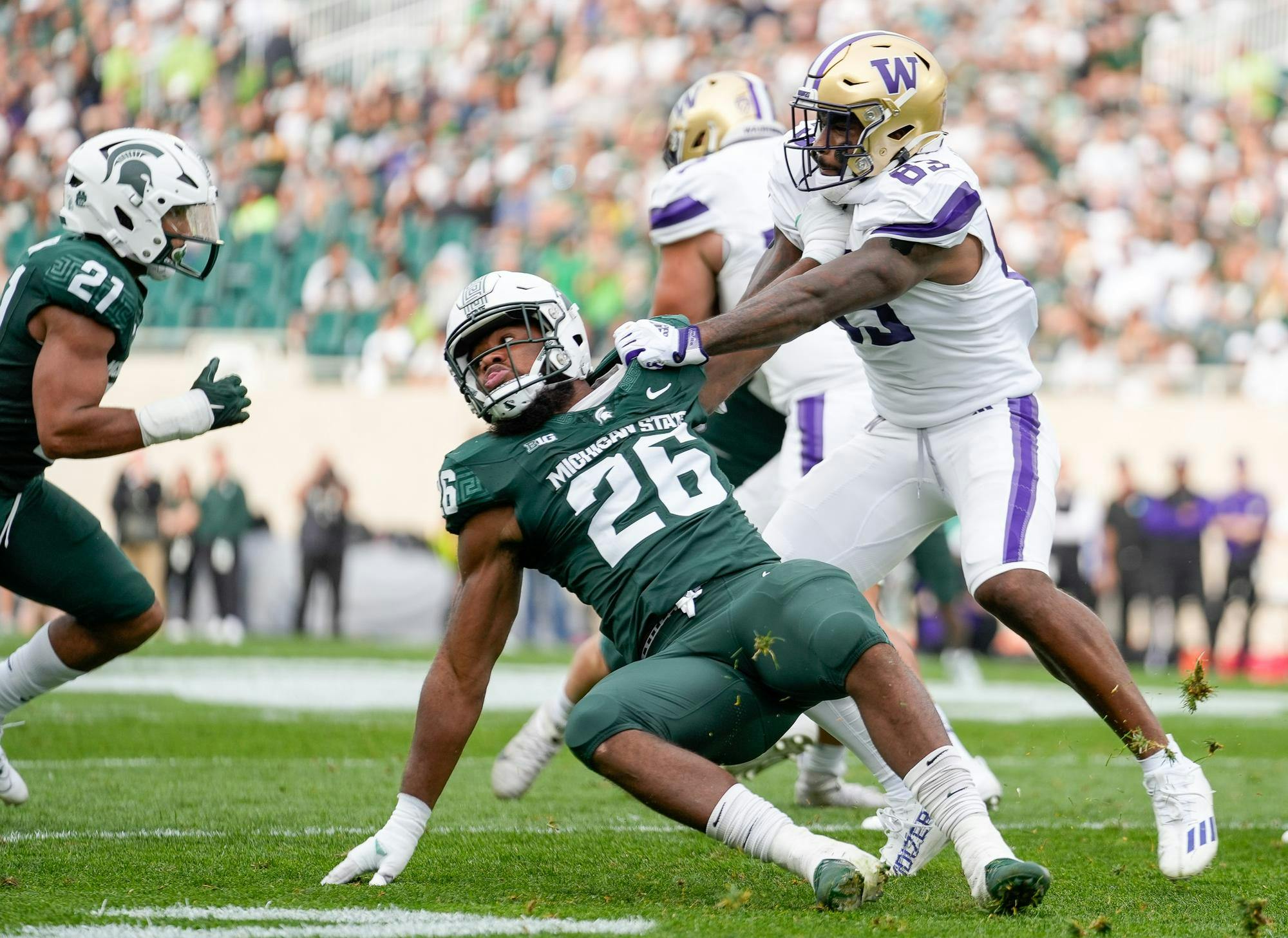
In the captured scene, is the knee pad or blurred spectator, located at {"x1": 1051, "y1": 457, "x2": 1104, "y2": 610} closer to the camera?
the knee pad

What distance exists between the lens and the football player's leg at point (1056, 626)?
140 inches

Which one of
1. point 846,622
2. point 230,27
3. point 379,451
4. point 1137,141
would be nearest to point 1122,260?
point 1137,141

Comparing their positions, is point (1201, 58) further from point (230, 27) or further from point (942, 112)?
point (942, 112)

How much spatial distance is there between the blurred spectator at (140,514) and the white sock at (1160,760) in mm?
10578

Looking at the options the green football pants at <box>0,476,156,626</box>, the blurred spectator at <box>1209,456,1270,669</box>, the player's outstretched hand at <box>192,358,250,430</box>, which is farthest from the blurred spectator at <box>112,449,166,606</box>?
the player's outstretched hand at <box>192,358,250,430</box>

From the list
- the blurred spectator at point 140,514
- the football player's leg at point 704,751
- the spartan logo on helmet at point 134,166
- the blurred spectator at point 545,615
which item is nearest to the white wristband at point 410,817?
the football player's leg at point 704,751

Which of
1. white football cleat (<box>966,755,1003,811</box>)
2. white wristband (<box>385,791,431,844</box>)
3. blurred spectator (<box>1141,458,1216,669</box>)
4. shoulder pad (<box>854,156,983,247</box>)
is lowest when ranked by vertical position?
blurred spectator (<box>1141,458,1216,669</box>)

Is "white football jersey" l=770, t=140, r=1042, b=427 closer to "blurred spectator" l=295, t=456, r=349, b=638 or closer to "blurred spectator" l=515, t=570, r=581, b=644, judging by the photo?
"blurred spectator" l=295, t=456, r=349, b=638

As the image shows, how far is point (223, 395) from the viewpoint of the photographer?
160 inches

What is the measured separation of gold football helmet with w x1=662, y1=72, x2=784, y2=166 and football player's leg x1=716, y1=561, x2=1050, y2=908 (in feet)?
8.57

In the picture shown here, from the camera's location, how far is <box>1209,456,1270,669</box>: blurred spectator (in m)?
12.3

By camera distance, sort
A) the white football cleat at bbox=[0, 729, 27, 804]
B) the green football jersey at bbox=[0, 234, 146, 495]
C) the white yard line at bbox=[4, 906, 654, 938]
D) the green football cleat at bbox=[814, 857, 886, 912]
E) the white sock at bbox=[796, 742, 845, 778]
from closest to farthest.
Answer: the white yard line at bbox=[4, 906, 654, 938], the green football cleat at bbox=[814, 857, 886, 912], the green football jersey at bbox=[0, 234, 146, 495], the white football cleat at bbox=[0, 729, 27, 804], the white sock at bbox=[796, 742, 845, 778]

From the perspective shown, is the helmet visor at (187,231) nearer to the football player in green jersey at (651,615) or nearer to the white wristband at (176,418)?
the white wristband at (176,418)

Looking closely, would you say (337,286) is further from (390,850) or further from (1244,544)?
(390,850)
